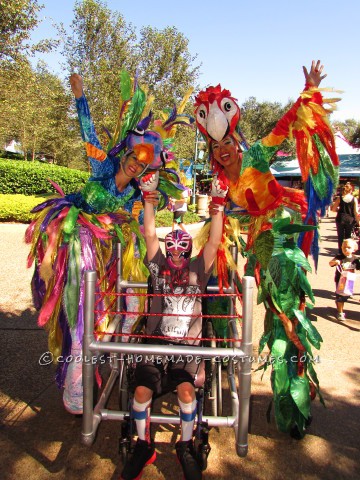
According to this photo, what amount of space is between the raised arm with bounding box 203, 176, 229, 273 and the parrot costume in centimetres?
57

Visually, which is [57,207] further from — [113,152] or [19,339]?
[19,339]

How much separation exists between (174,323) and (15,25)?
11.0 m

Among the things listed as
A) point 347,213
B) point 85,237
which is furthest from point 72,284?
point 347,213

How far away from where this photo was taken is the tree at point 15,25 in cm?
993

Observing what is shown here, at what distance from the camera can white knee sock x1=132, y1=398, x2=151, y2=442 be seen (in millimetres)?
2010

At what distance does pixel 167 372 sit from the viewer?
2119mm

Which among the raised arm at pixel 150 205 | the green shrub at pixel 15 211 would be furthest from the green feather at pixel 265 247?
the green shrub at pixel 15 211

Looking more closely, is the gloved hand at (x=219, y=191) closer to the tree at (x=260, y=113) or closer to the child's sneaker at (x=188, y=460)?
the child's sneaker at (x=188, y=460)

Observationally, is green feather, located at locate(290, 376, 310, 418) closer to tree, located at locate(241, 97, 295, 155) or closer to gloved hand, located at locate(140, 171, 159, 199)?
gloved hand, located at locate(140, 171, 159, 199)

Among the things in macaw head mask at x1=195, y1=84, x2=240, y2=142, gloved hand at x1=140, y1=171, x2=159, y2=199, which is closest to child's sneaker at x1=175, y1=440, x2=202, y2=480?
gloved hand at x1=140, y1=171, x2=159, y2=199

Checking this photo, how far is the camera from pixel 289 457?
220 cm

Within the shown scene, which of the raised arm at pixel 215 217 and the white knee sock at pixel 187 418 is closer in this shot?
the white knee sock at pixel 187 418

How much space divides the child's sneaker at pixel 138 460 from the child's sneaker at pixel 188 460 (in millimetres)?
155

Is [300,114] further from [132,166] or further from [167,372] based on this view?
[167,372]
